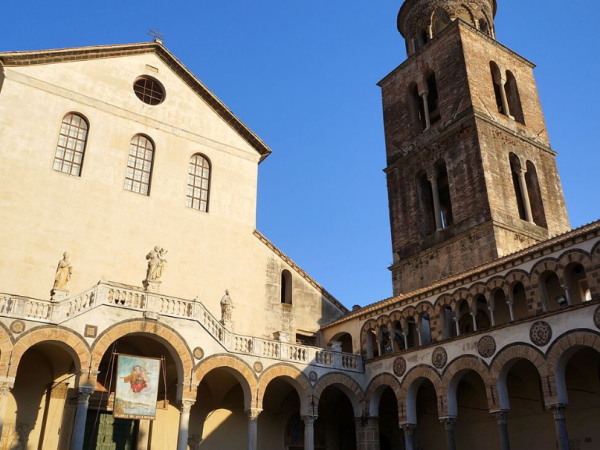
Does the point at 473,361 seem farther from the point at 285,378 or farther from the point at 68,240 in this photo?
the point at 68,240

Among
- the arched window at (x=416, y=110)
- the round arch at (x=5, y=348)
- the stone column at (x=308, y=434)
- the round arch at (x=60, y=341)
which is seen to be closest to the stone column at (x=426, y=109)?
the arched window at (x=416, y=110)

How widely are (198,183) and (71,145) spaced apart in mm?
5324

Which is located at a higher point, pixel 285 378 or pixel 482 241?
pixel 482 241

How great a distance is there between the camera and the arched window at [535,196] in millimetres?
27484

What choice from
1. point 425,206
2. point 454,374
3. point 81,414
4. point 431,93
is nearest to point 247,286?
point 454,374

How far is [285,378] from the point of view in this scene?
20859 mm

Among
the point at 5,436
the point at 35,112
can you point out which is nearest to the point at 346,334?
the point at 5,436

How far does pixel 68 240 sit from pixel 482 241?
1647 centimetres

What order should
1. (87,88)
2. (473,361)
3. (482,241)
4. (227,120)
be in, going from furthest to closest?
(227,120)
(482,241)
(87,88)
(473,361)

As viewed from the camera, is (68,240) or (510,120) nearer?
(68,240)

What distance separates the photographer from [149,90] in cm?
2548

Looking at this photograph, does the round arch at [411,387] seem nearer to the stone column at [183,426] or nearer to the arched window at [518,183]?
the stone column at [183,426]

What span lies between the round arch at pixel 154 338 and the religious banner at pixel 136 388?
647 millimetres

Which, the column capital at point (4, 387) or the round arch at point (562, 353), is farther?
the round arch at point (562, 353)
